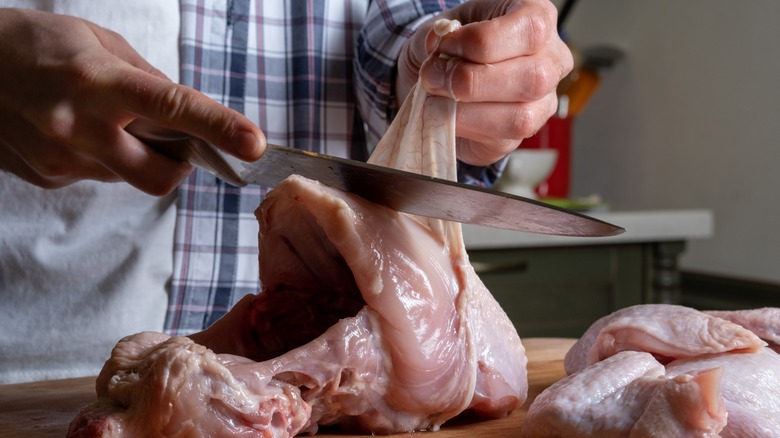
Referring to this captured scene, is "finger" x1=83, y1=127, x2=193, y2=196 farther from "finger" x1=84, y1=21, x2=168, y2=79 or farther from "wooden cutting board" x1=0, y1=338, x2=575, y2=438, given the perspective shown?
"wooden cutting board" x1=0, y1=338, x2=575, y2=438

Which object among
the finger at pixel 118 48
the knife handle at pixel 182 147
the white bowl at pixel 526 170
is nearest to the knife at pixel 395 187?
the knife handle at pixel 182 147


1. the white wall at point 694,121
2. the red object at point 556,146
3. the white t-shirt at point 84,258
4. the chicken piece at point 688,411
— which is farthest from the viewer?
the red object at point 556,146

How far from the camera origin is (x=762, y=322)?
1105 mm

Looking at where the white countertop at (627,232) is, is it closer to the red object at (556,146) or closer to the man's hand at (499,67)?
the red object at (556,146)

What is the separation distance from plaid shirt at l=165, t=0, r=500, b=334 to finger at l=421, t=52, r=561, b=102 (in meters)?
0.37

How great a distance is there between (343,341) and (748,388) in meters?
0.43

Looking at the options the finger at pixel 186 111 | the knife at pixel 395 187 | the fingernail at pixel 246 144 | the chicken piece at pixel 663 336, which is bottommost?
the chicken piece at pixel 663 336

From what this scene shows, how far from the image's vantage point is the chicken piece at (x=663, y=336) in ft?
3.25

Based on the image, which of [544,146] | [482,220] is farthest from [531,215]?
[544,146]

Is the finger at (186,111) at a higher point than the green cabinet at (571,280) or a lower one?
higher

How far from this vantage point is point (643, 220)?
98.2 inches

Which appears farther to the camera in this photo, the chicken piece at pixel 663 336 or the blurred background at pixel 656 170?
the blurred background at pixel 656 170

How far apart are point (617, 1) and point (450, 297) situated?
2.87 metres

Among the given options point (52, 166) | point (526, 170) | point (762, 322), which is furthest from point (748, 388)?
point (526, 170)
